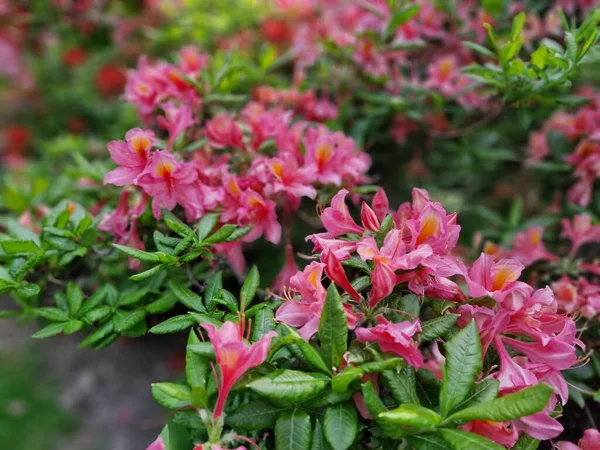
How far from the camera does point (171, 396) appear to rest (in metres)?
0.86

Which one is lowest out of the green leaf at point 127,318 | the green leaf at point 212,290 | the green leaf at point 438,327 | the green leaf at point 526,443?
the green leaf at point 127,318

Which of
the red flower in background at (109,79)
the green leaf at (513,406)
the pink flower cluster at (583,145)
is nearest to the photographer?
the green leaf at (513,406)

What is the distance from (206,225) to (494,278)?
57cm

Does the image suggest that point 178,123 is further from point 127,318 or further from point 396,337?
point 396,337

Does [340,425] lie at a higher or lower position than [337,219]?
lower

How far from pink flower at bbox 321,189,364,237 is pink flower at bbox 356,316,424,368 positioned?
0.20 m

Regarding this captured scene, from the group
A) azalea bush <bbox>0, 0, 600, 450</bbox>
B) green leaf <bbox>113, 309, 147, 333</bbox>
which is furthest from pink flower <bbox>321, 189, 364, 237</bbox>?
green leaf <bbox>113, 309, 147, 333</bbox>

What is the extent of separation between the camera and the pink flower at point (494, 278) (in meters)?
0.91

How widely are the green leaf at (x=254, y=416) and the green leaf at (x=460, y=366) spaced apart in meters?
0.25

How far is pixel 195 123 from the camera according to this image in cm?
150

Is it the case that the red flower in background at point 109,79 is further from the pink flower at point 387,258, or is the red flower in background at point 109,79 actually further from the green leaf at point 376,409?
the green leaf at point 376,409

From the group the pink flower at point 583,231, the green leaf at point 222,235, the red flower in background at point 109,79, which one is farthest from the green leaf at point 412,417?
the red flower in background at point 109,79

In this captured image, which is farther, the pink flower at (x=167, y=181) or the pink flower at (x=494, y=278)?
the pink flower at (x=167, y=181)

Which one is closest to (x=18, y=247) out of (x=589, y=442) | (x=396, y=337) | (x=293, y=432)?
(x=293, y=432)
